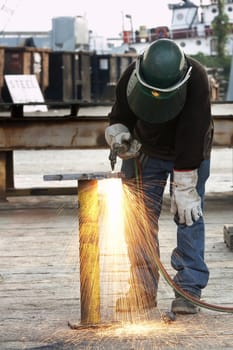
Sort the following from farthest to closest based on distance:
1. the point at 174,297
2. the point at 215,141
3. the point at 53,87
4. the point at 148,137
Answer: the point at 53,87
the point at 215,141
the point at 174,297
the point at 148,137

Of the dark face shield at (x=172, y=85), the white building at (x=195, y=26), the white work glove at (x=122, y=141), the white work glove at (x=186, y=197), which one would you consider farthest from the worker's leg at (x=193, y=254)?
the white building at (x=195, y=26)

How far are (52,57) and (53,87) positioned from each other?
4.43 ft

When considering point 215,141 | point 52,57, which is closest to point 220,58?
point 52,57

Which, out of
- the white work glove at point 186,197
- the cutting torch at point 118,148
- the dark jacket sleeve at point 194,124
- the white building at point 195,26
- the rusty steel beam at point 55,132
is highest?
the dark jacket sleeve at point 194,124

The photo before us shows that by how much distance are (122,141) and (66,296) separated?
4.02ft

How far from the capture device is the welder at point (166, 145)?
14.8 feet

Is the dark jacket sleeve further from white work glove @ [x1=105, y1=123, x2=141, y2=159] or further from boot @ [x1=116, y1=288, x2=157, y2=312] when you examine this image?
boot @ [x1=116, y1=288, x2=157, y2=312]

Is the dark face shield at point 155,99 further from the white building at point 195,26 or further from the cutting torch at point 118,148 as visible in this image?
the white building at point 195,26

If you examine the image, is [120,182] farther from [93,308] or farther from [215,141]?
[215,141]

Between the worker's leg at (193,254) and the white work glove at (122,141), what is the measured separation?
1.33 ft

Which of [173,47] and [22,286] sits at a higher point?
[173,47]

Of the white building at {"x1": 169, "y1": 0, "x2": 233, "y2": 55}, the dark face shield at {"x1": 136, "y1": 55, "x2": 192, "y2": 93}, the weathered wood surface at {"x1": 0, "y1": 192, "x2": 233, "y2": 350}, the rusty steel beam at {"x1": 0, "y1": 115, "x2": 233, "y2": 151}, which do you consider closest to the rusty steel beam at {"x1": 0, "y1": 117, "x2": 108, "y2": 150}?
the rusty steel beam at {"x1": 0, "y1": 115, "x2": 233, "y2": 151}

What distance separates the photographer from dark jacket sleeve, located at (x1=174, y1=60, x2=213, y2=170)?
467cm

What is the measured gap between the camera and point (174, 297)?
5457 millimetres
